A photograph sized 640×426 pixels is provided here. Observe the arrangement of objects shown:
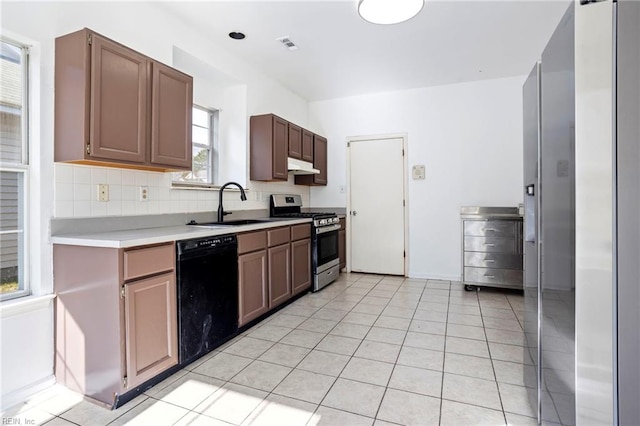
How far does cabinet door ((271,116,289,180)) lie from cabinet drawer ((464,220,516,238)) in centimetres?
239

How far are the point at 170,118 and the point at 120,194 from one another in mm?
666

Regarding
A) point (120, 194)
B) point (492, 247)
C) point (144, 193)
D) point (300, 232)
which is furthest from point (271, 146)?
→ point (492, 247)

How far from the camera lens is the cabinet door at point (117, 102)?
1.93 m

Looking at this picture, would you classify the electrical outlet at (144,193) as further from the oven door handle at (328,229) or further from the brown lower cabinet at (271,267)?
the oven door handle at (328,229)

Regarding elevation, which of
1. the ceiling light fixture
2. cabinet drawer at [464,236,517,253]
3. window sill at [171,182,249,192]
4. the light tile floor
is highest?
the ceiling light fixture

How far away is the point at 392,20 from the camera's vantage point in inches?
97.0

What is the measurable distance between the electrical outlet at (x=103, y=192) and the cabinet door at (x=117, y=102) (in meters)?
0.30

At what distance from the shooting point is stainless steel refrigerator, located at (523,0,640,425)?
93cm

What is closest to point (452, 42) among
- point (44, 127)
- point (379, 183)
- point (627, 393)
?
point (379, 183)

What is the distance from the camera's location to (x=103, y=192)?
7.33 ft

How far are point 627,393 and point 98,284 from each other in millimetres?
2291

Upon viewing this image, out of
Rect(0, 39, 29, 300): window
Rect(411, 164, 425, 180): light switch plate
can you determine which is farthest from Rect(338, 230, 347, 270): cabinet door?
Rect(0, 39, 29, 300): window

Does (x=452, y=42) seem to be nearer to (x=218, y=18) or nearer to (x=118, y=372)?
(x=218, y=18)

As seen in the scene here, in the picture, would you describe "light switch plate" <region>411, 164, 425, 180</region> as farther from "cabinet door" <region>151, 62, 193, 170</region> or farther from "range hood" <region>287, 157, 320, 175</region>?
"cabinet door" <region>151, 62, 193, 170</region>
